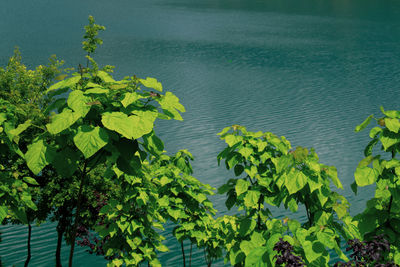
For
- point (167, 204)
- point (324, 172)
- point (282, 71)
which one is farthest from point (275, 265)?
point (282, 71)

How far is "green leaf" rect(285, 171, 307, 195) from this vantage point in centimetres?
412

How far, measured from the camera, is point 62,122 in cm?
274

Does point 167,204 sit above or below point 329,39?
below

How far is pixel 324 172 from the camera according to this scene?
4641 millimetres

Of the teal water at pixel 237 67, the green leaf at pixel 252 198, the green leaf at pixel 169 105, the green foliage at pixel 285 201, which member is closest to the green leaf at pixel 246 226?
the green foliage at pixel 285 201

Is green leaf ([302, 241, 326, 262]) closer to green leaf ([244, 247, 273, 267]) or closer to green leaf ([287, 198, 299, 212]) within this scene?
green leaf ([244, 247, 273, 267])

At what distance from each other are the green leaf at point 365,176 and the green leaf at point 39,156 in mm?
2565

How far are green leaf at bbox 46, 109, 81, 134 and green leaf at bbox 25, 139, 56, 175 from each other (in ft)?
0.60

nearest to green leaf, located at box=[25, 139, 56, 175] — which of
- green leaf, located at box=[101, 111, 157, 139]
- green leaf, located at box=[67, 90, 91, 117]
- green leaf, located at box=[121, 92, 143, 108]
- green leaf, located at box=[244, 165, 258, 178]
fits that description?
green leaf, located at box=[67, 90, 91, 117]

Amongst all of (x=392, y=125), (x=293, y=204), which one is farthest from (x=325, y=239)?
(x=392, y=125)

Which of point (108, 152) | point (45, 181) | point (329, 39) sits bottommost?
point (45, 181)

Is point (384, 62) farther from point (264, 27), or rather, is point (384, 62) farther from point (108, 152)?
point (108, 152)

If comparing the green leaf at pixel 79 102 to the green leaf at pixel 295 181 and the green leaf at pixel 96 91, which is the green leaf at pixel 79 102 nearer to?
the green leaf at pixel 96 91

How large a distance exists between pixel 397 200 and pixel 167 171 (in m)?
4.84
